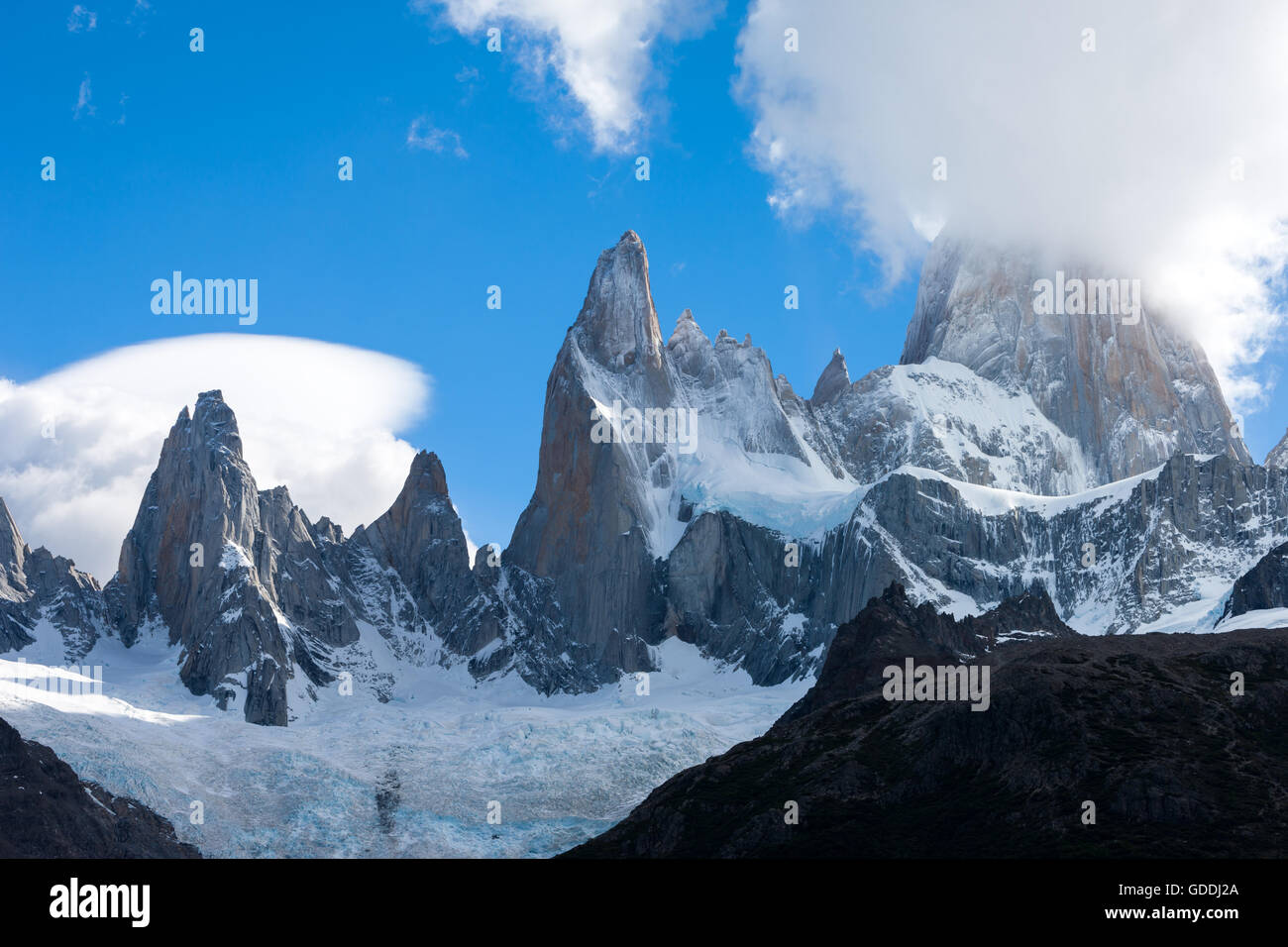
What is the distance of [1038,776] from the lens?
16175cm

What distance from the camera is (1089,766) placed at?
159 m

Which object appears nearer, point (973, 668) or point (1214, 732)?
point (1214, 732)

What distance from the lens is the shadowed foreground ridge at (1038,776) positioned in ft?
488

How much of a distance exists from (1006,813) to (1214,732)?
23.2 m

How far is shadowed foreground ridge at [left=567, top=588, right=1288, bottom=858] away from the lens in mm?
148875
